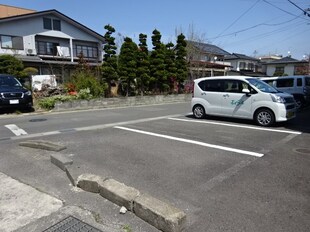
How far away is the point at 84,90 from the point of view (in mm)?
12820

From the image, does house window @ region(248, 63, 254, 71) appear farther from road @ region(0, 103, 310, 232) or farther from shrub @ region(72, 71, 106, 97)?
road @ region(0, 103, 310, 232)

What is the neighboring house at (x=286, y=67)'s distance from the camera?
40.3 m

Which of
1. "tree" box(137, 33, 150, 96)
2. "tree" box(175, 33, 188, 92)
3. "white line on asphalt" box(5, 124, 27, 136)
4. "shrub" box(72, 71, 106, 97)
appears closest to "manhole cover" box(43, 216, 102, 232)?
"white line on asphalt" box(5, 124, 27, 136)

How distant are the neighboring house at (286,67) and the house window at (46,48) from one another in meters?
34.7

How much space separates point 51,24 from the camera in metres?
24.7

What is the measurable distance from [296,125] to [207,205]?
20.8 ft

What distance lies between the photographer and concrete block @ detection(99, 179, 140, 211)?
2.88 m

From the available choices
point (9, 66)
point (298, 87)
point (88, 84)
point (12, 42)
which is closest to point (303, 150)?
point (298, 87)

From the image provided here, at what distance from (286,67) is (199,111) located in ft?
131

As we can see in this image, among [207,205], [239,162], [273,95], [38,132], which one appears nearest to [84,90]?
[38,132]

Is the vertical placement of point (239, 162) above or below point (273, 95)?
below

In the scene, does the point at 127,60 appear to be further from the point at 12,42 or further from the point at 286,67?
the point at 286,67

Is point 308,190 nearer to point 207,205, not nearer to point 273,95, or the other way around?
point 207,205

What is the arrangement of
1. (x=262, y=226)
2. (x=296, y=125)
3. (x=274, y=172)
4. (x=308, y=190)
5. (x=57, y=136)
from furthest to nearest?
1. (x=296, y=125)
2. (x=57, y=136)
3. (x=274, y=172)
4. (x=308, y=190)
5. (x=262, y=226)
